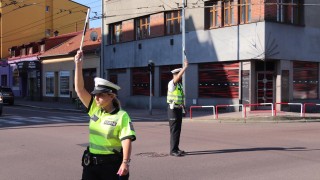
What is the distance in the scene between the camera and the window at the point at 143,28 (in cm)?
3312

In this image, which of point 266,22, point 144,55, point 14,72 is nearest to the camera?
point 266,22

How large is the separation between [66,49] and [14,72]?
1078 cm

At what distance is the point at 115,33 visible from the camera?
37.0 meters

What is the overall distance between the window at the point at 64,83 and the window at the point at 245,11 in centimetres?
2022

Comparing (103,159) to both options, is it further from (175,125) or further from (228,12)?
(228,12)

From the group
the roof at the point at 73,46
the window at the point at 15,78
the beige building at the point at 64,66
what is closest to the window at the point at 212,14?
the beige building at the point at 64,66

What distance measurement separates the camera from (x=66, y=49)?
42969mm

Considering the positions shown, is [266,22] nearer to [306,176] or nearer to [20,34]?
[306,176]

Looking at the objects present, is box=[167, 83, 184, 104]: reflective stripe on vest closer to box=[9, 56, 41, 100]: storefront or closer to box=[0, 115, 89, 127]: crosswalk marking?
box=[0, 115, 89, 127]: crosswalk marking

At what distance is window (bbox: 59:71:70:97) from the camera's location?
41.7 m

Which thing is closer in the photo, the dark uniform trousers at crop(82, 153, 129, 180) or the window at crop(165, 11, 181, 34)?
the dark uniform trousers at crop(82, 153, 129, 180)

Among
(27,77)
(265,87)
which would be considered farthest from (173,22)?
(27,77)

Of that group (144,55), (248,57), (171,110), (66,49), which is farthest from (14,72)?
(171,110)

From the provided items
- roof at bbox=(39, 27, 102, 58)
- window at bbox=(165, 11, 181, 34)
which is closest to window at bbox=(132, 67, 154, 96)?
window at bbox=(165, 11, 181, 34)
